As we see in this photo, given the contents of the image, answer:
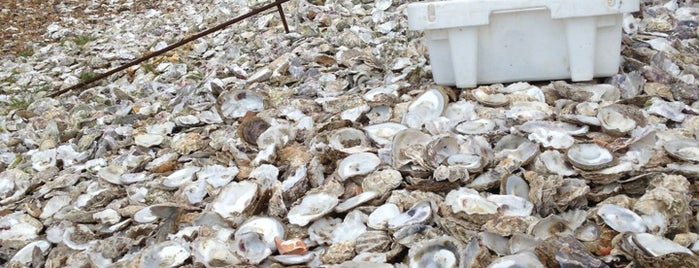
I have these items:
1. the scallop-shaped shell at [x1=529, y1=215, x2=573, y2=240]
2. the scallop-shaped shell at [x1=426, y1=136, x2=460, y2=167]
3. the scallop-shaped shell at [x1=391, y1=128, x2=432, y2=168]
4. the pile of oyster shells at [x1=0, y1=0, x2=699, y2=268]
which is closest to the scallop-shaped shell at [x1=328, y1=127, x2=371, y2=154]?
the pile of oyster shells at [x1=0, y1=0, x2=699, y2=268]

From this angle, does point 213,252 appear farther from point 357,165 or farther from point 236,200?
point 357,165

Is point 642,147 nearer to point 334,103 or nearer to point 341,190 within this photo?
point 341,190

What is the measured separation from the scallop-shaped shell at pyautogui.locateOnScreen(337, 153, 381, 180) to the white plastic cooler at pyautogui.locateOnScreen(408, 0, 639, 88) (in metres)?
0.78

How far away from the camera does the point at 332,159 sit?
9.04 ft

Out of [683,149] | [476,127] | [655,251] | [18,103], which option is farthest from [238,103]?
[18,103]

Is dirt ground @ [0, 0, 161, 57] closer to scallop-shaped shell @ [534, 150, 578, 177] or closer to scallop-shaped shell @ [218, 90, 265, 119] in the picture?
scallop-shaped shell @ [218, 90, 265, 119]

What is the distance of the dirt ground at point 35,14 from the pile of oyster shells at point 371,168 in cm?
349

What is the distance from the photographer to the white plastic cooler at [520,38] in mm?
3066

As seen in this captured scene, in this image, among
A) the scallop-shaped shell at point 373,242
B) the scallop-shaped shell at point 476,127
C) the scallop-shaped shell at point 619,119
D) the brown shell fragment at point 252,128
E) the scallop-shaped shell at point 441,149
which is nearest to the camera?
the scallop-shaped shell at point 373,242

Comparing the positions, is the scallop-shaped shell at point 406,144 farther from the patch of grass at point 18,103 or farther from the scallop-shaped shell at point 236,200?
the patch of grass at point 18,103

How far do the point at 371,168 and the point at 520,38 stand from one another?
106cm

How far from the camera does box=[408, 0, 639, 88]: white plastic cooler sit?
3066 mm

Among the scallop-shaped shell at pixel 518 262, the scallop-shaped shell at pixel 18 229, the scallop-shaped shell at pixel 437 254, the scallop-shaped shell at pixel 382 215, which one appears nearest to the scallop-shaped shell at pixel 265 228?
the scallop-shaped shell at pixel 382 215

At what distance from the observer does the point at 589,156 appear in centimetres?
242
